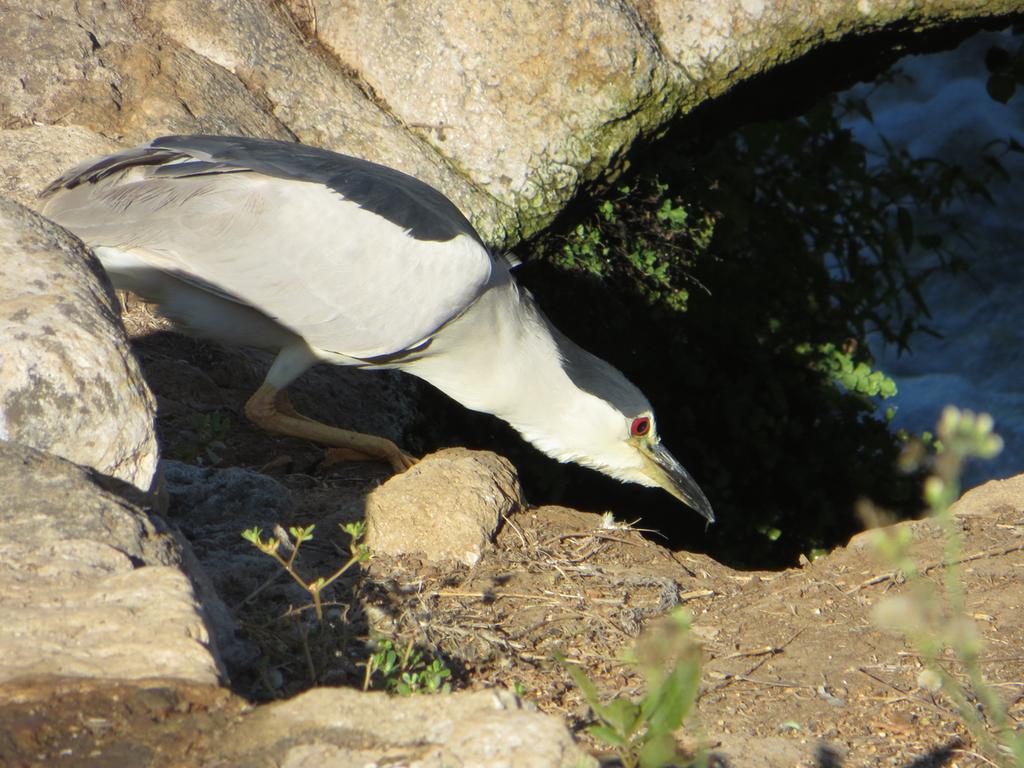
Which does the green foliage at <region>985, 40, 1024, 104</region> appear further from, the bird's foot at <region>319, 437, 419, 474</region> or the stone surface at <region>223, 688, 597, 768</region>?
the stone surface at <region>223, 688, 597, 768</region>

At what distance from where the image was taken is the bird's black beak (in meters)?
4.69

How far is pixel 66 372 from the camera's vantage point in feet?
8.36

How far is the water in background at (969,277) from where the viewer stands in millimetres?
9641

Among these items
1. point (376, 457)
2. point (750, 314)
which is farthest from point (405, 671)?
point (750, 314)

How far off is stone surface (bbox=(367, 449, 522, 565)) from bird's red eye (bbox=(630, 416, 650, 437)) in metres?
0.68

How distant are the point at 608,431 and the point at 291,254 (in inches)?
57.3

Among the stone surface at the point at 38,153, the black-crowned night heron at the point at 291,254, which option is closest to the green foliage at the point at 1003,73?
the black-crowned night heron at the point at 291,254

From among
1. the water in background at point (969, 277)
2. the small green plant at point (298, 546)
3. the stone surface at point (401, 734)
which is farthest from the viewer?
the water in background at point (969, 277)

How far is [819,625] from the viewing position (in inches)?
134

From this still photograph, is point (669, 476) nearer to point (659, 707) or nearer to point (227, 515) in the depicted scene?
point (227, 515)

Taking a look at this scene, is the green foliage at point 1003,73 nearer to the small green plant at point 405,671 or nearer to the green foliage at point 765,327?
the green foliage at point 765,327

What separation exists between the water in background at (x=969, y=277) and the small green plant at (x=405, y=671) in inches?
291

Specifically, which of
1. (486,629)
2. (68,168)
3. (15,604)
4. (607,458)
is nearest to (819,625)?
(486,629)

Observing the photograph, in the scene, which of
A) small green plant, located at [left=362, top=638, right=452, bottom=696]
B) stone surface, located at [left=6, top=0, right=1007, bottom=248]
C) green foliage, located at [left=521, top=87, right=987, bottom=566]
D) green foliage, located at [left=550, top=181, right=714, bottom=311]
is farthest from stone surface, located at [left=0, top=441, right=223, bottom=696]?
green foliage, located at [left=521, top=87, right=987, bottom=566]
